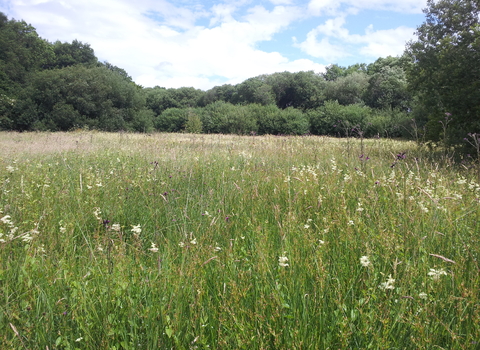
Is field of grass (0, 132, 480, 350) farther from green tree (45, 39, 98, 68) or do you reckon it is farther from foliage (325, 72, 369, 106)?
green tree (45, 39, 98, 68)

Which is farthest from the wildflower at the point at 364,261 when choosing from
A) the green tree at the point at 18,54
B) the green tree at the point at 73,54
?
the green tree at the point at 73,54

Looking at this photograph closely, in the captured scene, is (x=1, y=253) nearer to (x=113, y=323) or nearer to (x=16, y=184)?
(x=113, y=323)

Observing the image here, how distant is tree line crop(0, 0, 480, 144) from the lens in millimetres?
11586

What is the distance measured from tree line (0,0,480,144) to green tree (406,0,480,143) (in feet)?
0.12

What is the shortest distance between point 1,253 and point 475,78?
14.1 m

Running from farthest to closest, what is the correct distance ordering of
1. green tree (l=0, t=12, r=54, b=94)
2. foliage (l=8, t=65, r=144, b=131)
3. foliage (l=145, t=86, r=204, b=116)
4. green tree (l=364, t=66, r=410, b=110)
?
1. foliage (l=145, t=86, r=204, b=116)
2. green tree (l=364, t=66, r=410, b=110)
3. green tree (l=0, t=12, r=54, b=94)
4. foliage (l=8, t=65, r=144, b=131)

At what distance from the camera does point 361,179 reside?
5.01 m

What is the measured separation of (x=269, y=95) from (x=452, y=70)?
67319mm

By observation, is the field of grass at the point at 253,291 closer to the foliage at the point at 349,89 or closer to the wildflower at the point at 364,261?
the wildflower at the point at 364,261

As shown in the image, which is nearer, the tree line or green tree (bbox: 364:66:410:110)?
the tree line

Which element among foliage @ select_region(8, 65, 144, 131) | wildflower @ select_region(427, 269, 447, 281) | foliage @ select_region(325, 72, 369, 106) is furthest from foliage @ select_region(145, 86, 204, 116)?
wildflower @ select_region(427, 269, 447, 281)

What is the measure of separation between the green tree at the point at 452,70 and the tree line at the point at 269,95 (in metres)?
0.04

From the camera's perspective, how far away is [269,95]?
252 ft

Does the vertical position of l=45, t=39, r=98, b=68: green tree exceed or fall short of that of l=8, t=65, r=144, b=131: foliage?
it exceeds it
